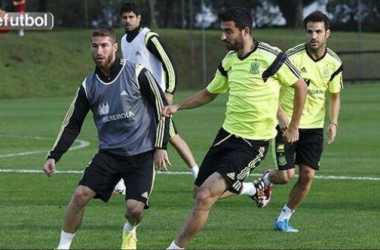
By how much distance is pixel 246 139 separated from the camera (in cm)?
957

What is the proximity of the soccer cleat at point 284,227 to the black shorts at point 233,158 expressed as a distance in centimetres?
149

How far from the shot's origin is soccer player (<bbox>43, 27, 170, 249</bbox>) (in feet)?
30.5

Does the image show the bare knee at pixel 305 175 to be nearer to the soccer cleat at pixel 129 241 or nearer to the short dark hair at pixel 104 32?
the soccer cleat at pixel 129 241

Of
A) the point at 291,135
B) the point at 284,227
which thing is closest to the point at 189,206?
the point at 284,227

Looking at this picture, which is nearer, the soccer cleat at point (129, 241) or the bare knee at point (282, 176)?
the soccer cleat at point (129, 241)

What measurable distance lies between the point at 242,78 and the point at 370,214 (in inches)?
126

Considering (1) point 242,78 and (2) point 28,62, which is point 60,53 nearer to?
(2) point 28,62

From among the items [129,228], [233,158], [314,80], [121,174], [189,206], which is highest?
[314,80]

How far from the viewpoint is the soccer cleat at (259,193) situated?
12.1 metres

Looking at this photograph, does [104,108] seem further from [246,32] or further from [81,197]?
[246,32]

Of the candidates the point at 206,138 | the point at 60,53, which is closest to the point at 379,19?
the point at 60,53

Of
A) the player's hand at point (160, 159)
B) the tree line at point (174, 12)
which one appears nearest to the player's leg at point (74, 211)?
the player's hand at point (160, 159)

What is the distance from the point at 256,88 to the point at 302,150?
2.18 m

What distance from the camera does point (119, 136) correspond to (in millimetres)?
9422
